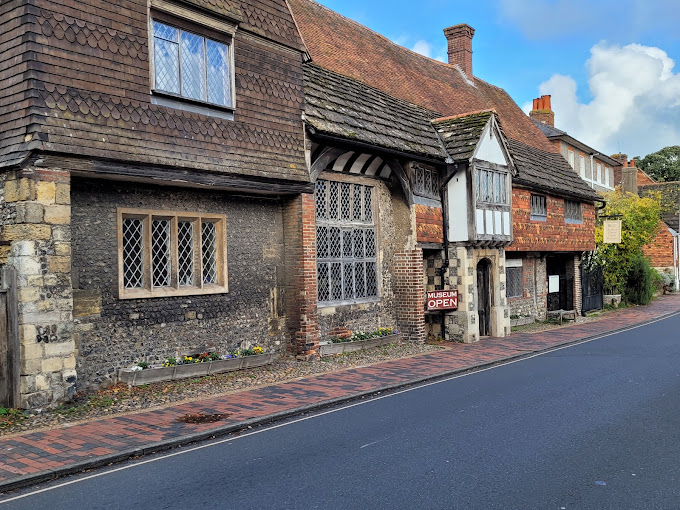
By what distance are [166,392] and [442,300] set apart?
347 inches

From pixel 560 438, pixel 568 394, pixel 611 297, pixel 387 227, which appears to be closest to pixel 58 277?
pixel 560 438

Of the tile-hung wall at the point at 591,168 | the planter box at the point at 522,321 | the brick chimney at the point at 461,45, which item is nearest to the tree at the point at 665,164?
the tile-hung wall at the point at 591,168

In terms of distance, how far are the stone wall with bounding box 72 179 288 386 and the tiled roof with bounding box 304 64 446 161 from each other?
7.22 feet

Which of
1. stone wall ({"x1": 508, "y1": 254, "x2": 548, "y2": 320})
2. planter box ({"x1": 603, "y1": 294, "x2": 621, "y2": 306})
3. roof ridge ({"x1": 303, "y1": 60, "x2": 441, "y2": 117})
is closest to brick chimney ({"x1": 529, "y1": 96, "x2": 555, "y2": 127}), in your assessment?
planter box ({"x1": 603, "y1": 294, "x2": 621, "y2": 306})

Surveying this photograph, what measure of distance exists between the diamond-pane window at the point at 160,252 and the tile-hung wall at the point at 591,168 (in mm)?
25717

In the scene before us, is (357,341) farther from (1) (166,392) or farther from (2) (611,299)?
(2) (611,299)

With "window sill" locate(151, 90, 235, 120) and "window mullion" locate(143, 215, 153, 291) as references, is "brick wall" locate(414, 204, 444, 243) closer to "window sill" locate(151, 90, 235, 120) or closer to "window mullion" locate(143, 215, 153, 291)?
"window sill" locate(151, 90, 235, 120)

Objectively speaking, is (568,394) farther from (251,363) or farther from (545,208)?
(545,208)

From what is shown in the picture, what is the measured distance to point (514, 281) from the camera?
22344 mm

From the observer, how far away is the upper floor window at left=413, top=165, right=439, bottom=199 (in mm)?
16234

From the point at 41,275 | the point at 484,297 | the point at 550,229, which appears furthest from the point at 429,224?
the point at 41,275

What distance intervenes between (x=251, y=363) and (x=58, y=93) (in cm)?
574

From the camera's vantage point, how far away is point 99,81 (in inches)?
365

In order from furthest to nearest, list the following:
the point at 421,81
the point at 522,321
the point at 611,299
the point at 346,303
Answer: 1. the point at 611,299
2. the point at 522,321
3. the point at 421,81
4. the point at 346,303
